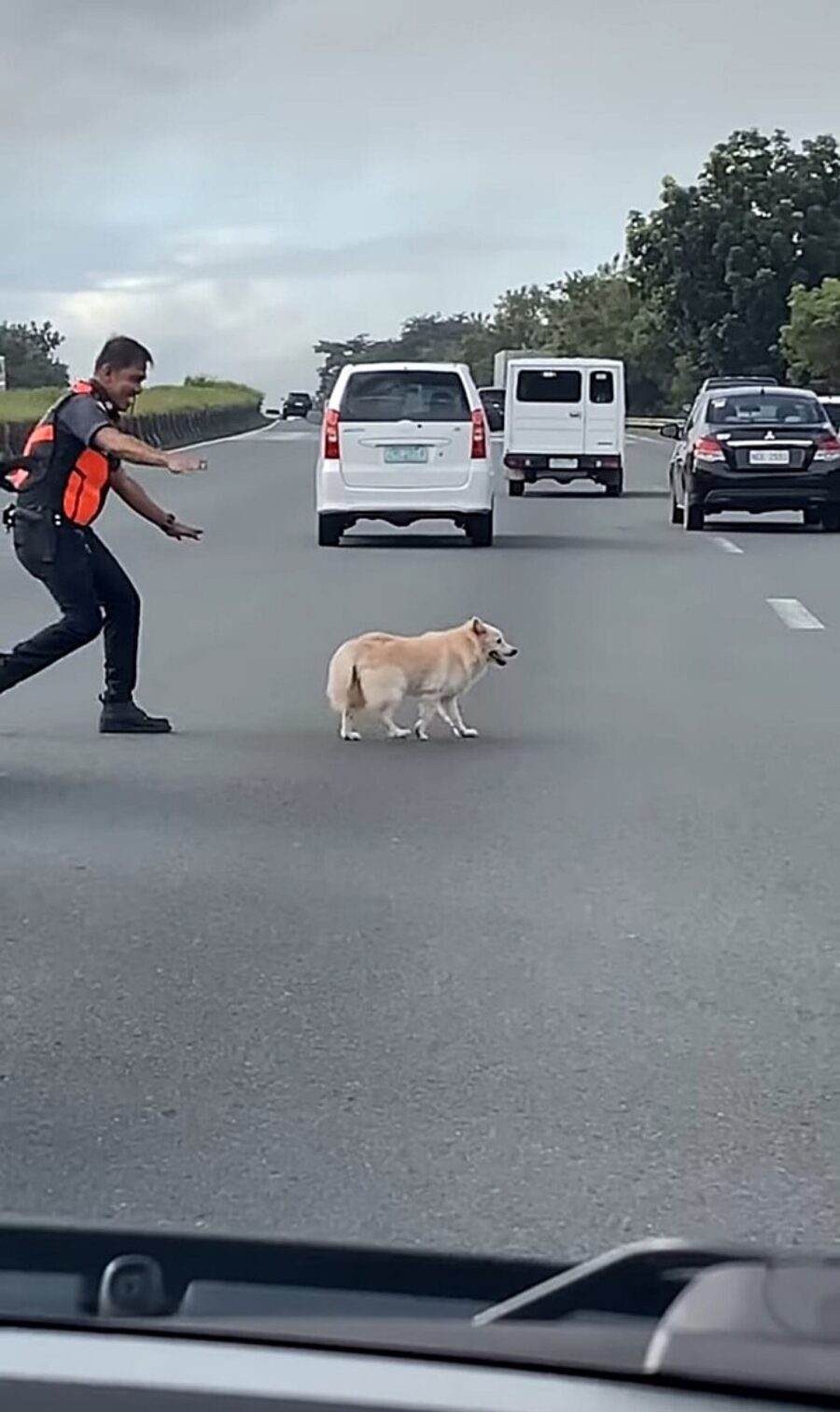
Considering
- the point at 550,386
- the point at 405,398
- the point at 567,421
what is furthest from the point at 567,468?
the point at 405,398

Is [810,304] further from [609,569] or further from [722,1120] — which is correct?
[722,1120]

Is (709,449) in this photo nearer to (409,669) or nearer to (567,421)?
(567,421)

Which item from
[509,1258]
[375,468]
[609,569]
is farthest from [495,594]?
[509,1258]

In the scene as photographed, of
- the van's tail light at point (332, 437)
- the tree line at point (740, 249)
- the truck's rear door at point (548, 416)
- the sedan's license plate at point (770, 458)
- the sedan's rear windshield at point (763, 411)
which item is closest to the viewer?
the van's tail light at point (332, 437)

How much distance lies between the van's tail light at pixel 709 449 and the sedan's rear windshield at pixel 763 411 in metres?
0.40

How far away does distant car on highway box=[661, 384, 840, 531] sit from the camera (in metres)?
26.7

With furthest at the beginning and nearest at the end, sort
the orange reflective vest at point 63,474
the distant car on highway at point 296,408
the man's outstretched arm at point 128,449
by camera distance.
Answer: the distant car on highway at point 296,408 < the orange reflective vest at point 63,474 < the man's outstretched arm at point 128,449

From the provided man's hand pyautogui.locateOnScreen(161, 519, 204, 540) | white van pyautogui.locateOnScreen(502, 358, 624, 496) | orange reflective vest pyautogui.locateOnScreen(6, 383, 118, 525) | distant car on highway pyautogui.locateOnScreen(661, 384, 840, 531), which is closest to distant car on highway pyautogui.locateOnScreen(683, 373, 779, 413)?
white van pyautogui.locateOnScreen(502, 358, 624, 496)

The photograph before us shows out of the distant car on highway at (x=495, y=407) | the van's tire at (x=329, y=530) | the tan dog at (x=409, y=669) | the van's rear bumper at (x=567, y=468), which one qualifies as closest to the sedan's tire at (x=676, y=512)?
the van's tire at (x=329, y=530)

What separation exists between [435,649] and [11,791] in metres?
2.20

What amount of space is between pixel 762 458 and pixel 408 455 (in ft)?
14.9

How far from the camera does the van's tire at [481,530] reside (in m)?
24.9

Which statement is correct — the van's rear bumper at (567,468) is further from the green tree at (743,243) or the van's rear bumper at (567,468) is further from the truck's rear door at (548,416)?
the green tree at (743,243)

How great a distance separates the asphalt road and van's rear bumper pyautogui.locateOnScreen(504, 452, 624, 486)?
22013 mm
